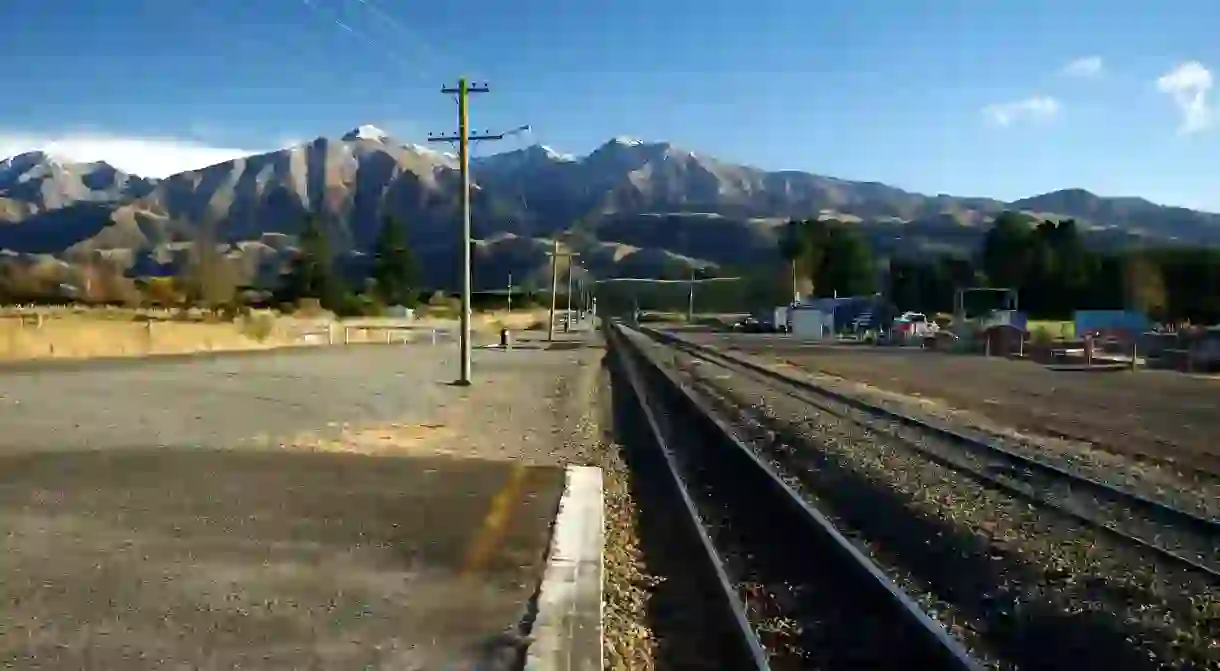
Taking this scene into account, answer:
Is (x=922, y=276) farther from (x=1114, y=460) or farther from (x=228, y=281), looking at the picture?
(x=1114, y=460)

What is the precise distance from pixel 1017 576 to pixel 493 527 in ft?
16.3

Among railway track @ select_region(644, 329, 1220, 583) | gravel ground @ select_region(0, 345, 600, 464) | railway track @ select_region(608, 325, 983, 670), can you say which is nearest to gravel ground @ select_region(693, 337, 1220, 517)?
railway track @ select_region(644, 329, 1220, 583)

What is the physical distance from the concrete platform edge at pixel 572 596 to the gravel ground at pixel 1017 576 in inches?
102

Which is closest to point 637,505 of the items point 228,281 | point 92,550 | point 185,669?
point 92,550

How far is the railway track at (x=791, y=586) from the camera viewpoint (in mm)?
8312

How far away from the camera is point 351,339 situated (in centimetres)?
7431

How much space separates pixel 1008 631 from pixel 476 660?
3.84 m

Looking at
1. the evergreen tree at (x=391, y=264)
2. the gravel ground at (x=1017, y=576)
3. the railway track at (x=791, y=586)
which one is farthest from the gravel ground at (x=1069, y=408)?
the evergreen tree at (x=391, y=264)

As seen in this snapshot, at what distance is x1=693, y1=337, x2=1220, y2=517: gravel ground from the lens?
19312 mm

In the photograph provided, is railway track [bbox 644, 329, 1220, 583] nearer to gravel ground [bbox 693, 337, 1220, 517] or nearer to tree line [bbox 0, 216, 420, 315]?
gravel ground [bbox 693, 337, 1220, 517]

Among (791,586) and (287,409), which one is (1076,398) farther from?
(791,586)

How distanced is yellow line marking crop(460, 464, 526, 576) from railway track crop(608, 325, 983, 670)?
195cm

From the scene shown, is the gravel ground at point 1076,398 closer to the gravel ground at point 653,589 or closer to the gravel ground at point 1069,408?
the gravel ground at point 1069,408

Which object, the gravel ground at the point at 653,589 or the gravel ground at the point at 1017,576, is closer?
the gravel ground at the point at 653,589
